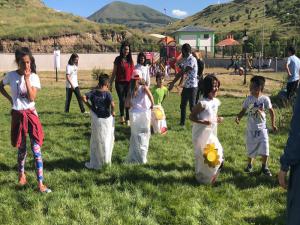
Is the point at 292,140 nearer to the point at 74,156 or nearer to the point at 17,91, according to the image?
the point at 17,91

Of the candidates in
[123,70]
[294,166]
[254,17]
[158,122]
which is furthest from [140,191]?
[254,17]

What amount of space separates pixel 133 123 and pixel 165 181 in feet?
3.81

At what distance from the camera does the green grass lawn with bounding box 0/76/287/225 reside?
505cm

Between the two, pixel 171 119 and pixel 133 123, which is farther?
pixel 171 119

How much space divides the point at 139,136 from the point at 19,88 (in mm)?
2064

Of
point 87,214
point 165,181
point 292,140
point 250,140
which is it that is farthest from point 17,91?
point 292,140

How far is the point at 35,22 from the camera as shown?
64625 millimetres

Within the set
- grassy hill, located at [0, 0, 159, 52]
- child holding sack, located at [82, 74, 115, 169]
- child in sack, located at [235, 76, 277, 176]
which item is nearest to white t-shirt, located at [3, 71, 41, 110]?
child holding sack, located at [82, 74, 115, 169]

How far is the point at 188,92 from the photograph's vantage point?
9.84 metres

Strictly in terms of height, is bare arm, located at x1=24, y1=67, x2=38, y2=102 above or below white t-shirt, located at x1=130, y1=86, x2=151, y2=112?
above

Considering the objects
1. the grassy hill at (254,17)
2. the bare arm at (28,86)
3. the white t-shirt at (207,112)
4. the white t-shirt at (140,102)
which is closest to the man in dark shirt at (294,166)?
the white t-shirt at (207,112)

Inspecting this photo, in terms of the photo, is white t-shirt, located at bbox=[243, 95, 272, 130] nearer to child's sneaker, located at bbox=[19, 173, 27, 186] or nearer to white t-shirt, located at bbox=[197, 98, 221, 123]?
white t-shirt, located at bbox=[197, 98, 221, 123]

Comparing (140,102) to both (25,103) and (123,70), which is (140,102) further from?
(123,70)

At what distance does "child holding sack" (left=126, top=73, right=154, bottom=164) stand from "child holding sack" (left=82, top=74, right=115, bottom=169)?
0.38 meters
